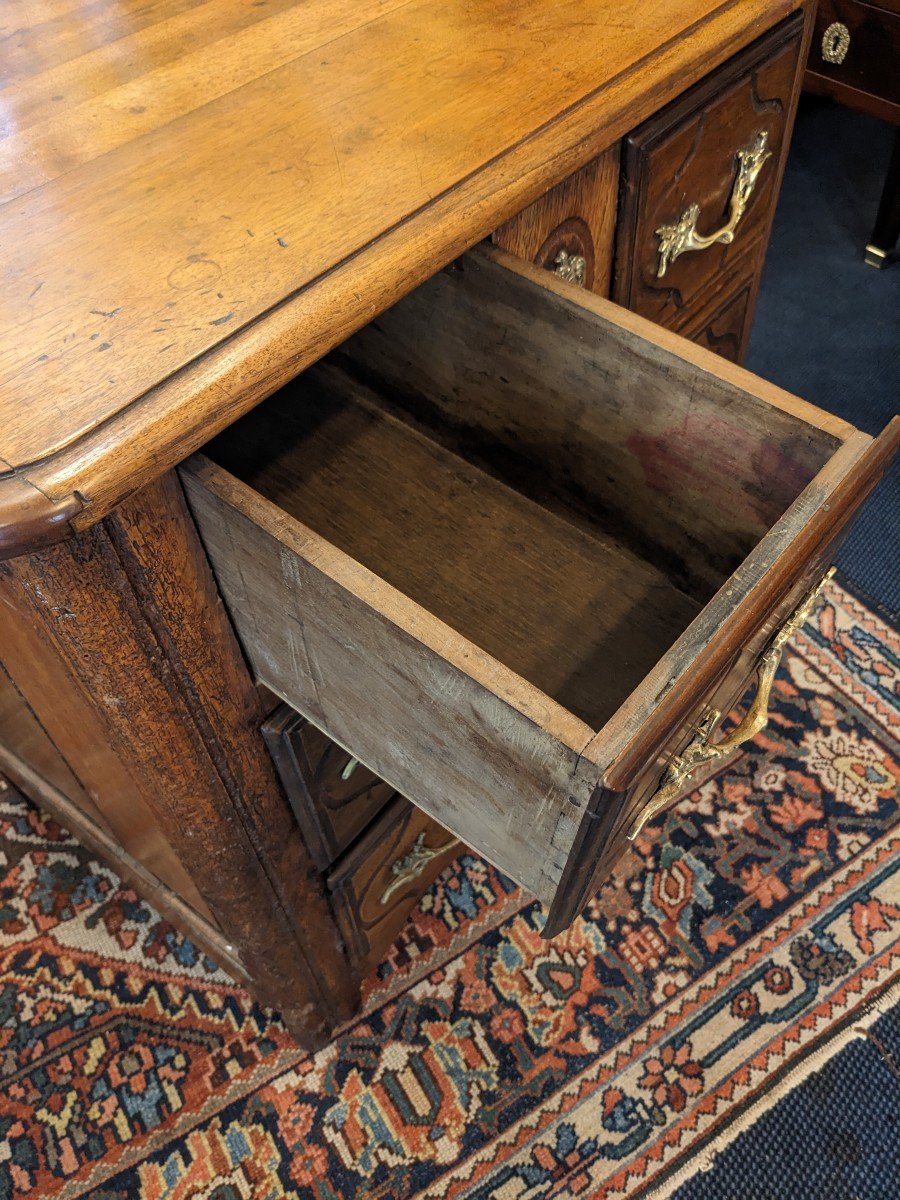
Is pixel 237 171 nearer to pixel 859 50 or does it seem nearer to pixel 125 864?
pixel 125 864

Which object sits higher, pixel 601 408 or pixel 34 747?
pixel 601 408

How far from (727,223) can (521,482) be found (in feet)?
1.02

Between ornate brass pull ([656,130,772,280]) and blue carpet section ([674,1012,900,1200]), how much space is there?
2.40 ft

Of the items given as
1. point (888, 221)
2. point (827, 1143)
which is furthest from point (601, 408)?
point (888, 221)

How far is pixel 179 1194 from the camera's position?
33.9 inches

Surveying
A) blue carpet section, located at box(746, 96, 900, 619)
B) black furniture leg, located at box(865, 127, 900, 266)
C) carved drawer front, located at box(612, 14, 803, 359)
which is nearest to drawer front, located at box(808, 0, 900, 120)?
black furniture leg, located at box(865, 127, 900, 266)

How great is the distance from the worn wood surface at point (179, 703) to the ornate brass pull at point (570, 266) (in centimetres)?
33

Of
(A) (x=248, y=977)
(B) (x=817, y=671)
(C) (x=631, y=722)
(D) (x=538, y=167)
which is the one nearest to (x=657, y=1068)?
(A) (x=248, y=977)

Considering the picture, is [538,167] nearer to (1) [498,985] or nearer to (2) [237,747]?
(2) [237,747]

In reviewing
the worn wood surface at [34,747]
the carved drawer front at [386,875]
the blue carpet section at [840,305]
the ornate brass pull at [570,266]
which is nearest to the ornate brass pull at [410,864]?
the carved drawer front at [386,875]

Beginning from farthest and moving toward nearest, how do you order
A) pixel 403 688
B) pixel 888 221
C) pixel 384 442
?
pixel 888 221 < pixel 384 442 < pixel 403 688

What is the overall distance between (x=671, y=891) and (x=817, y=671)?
0.34 metres

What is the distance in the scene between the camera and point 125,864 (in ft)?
2.98

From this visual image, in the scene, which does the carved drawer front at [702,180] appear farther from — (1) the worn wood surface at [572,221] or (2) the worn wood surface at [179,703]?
(2) the worn wood surface at [179,703]
